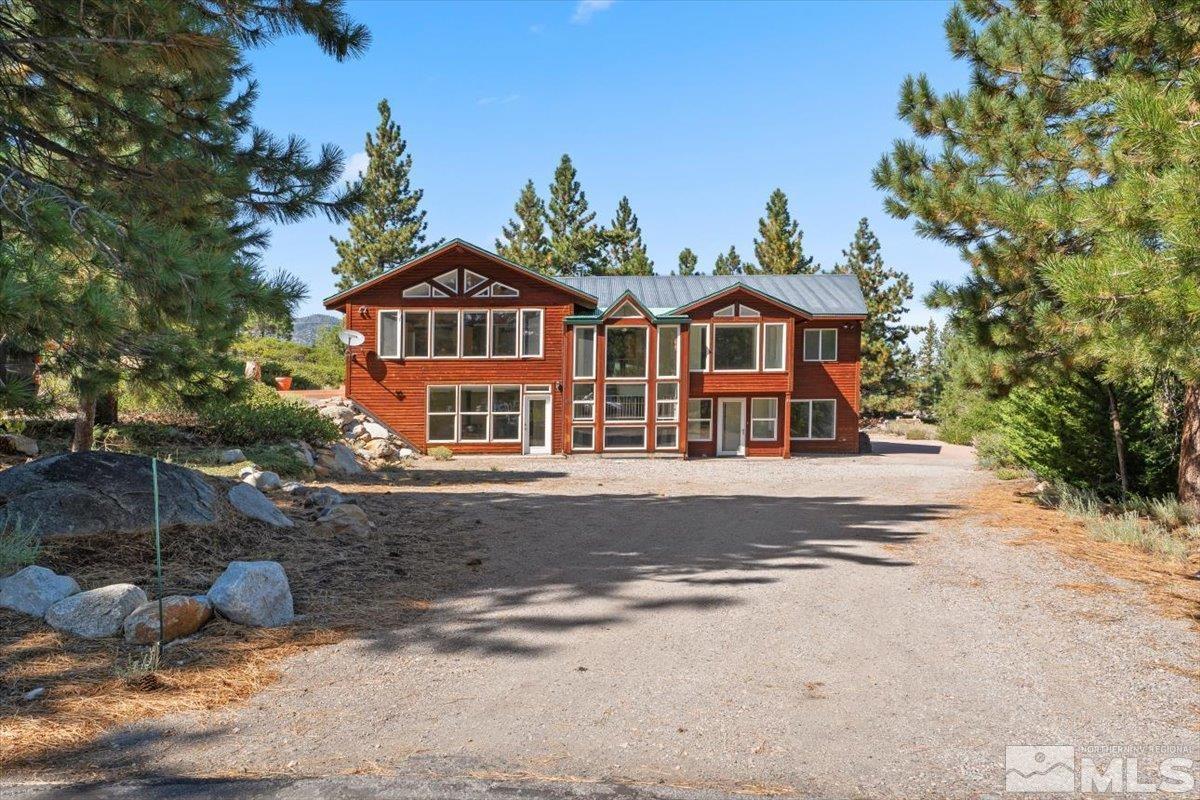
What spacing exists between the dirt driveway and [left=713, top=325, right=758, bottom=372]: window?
619 inches

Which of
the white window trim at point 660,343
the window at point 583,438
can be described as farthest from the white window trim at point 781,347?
the window at point 583,438

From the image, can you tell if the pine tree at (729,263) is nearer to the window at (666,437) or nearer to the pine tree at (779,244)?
the pine tree at (779,244)

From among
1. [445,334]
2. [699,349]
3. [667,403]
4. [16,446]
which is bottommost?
[16,446]

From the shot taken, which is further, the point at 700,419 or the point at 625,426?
the point at 700,419

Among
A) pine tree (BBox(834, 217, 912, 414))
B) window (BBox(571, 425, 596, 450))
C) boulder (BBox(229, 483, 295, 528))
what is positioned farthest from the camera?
pine tree (BBox(834, 217, 912, 414))

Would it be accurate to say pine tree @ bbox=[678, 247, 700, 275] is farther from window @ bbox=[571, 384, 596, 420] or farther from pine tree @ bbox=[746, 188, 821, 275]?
window @ bbox=[571, 384, 596, 420]

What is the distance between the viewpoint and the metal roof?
2589 centimetres

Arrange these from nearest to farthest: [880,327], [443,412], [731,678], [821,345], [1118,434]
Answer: [731,678] → [1118,434] → [443,412] → [821,345] → [880,327]

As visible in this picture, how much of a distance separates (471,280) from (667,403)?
6864mm

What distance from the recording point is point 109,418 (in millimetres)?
14820

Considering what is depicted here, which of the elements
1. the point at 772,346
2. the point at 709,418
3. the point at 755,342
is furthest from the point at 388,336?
the point at 772,346

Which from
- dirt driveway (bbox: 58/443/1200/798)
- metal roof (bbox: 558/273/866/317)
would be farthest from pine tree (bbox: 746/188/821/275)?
dirt driveway (bbox: 58/443/1200/798)

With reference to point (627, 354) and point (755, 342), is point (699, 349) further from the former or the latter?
point (627, 354)

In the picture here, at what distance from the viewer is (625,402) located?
2342cm
